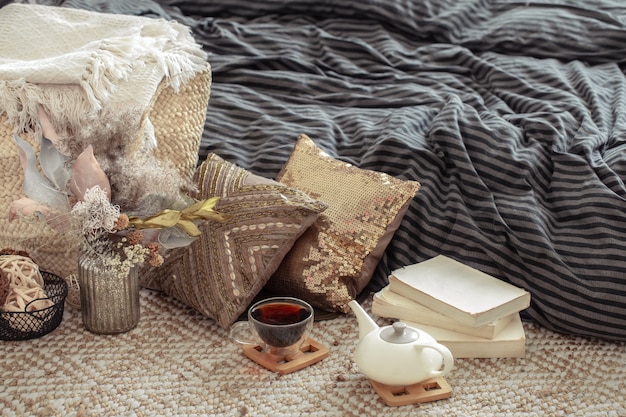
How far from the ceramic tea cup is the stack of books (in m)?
0.21

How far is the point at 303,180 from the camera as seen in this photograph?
6.03ft

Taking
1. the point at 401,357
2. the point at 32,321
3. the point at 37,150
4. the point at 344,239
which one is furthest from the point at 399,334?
the point at 37,150

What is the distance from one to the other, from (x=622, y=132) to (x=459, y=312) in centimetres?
70

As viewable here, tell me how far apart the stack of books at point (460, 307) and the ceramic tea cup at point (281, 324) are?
0.21 metres

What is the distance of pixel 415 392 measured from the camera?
55.9 inches

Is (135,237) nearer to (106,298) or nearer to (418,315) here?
(106,298)

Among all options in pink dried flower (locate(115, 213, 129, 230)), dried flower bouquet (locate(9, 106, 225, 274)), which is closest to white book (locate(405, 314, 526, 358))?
dried flower bouquet (locate(9, 106, 225, 274))

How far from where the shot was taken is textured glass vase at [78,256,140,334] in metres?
1.59


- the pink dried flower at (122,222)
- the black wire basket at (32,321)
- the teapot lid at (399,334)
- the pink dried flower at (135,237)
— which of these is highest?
the pink dried flower at (122,222)

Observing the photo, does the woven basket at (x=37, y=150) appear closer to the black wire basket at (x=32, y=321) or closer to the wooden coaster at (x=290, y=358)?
the black wire basket at (x=32, y=321)

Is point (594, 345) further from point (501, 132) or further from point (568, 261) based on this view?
point (501, 132)

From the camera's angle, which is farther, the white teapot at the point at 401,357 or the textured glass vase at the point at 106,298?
the textured glass vase at the point at 106,298

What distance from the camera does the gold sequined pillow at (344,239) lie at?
5.58 ft

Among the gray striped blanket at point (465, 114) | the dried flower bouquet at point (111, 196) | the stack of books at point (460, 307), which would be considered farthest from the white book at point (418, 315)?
the dried flower bouquet at point (111, 196)
